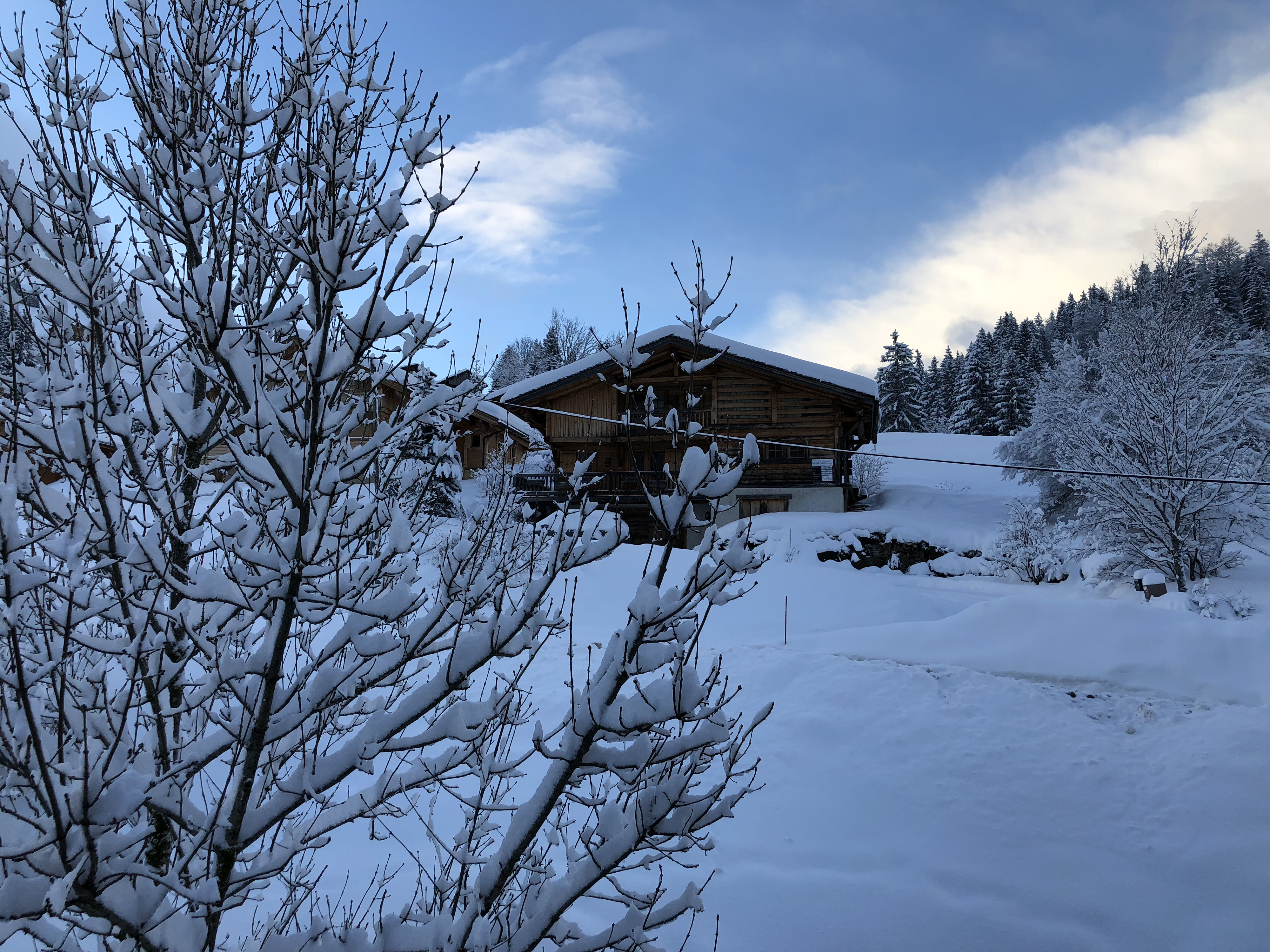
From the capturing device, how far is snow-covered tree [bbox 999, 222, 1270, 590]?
14656mm

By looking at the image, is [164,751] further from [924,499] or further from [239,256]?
[924,499]

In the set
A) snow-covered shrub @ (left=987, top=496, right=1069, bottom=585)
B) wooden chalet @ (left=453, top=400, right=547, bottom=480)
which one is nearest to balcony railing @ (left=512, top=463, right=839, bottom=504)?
wooden chalet @ (left=453, top=400, right=547, bottom=480)

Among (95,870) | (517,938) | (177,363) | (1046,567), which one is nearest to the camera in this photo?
(95,870)

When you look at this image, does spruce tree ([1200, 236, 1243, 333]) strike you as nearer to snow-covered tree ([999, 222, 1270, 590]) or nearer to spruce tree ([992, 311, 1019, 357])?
spruce tree ([992, 311, 1019, 357])

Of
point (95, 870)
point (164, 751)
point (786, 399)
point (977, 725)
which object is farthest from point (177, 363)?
point (786, 399)

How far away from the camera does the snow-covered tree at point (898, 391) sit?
161ft

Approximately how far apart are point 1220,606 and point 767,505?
41.9 ft

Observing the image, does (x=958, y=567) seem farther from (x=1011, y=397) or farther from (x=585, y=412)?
(x=1011, y=397)

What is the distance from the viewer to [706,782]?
24.5 feet

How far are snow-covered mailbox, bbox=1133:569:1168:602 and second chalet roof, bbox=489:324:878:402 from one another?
859 cm

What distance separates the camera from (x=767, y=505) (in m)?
22.8

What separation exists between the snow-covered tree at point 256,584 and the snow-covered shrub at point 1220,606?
1224 centimetres

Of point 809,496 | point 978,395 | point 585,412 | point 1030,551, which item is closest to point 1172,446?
point 1030,551

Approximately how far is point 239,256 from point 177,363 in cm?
105
